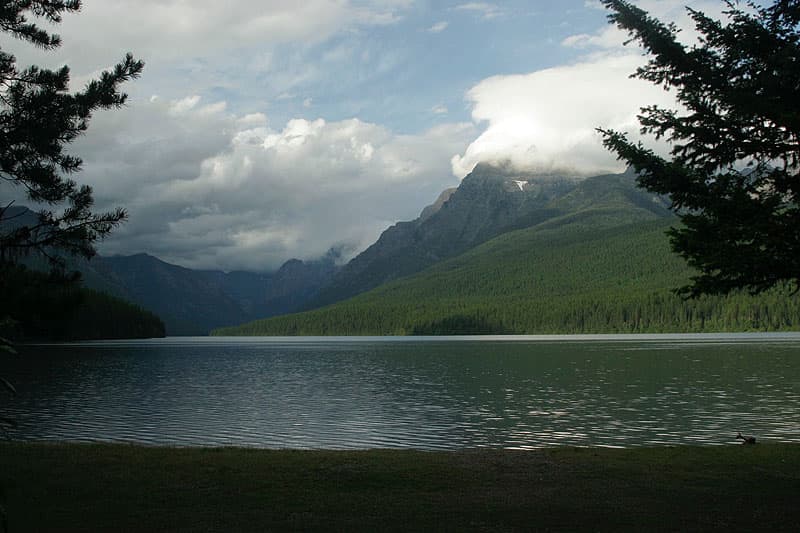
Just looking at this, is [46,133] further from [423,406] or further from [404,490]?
[423,406]

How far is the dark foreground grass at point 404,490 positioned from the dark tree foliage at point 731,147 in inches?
207

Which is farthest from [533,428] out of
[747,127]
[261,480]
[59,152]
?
[59,152]

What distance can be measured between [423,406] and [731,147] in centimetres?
Answer: 3415

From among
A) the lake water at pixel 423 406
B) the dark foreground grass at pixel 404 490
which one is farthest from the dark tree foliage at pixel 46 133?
the lake water at pixel 423 406

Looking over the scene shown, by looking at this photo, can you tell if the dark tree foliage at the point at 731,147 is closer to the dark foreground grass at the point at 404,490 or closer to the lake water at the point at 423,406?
the dark foreground grass at the point at 404,490

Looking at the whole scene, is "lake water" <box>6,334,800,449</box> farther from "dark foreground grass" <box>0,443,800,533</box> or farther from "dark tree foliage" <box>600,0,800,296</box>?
"dark tree foliage" <box>600,0,800,296</box>

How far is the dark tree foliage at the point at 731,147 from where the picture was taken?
1523 centimetres

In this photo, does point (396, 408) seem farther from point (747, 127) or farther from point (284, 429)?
point (747, 127)

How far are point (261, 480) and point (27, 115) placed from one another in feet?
36.7

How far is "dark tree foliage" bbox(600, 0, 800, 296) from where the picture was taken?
15.2 m

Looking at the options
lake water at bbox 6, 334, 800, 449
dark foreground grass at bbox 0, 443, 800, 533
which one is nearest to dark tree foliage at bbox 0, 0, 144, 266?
dark foreground grass at bbox 0, 443, 800, 533

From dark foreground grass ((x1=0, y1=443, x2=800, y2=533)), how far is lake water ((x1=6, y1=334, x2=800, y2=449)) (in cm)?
958

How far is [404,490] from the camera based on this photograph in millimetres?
18719

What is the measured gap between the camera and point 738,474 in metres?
20.2
